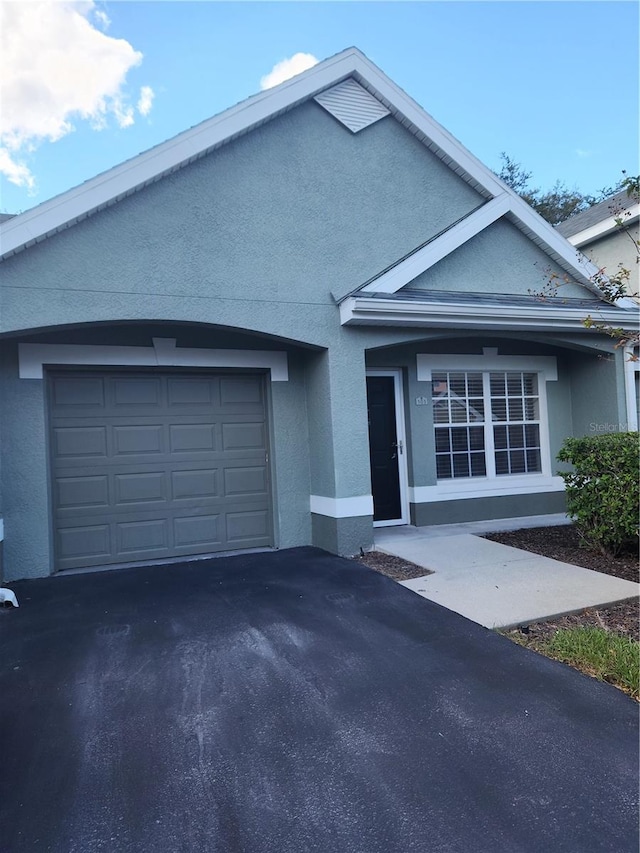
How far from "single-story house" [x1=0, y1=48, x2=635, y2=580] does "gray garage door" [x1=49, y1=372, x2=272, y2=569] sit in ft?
0.08

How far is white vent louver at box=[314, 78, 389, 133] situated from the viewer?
→ 703 cm

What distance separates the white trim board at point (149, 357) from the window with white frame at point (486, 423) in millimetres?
2709

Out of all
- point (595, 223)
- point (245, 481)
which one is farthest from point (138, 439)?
point (595, 223)

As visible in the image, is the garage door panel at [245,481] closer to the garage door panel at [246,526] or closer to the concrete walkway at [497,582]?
the garage door panel at [246,526]

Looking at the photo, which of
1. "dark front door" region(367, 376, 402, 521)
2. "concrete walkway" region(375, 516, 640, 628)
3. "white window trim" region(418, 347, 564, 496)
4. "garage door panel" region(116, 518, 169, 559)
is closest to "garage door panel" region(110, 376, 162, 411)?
"garage door panel" region(116, 518, 169, 559)

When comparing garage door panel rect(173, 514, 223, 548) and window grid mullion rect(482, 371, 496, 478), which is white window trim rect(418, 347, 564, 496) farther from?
garage door panel rect(173, 514, 223, 548)

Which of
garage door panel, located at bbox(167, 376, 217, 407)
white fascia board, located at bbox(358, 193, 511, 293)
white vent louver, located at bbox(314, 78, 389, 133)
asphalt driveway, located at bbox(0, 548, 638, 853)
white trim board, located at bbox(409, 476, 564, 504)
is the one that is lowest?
asphalt driveway, located at bbox(0, 548, 638, 853)

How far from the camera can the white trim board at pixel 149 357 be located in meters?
6.23

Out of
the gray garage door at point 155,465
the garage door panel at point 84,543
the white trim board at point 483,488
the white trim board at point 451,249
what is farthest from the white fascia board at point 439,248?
the garage door panel at point 84,543

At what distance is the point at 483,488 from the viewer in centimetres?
867

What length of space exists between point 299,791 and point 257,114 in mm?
6748

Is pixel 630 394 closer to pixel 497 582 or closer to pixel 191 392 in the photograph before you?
pixel 497 582

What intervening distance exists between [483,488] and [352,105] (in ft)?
19.3
